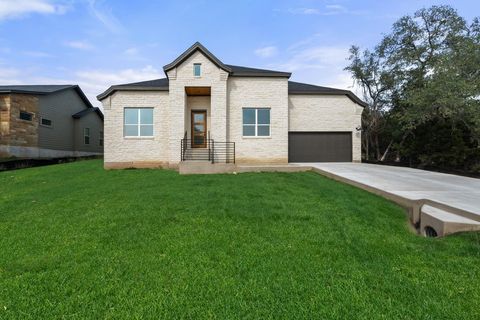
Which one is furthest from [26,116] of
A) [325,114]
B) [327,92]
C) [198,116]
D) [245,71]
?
[327,92]

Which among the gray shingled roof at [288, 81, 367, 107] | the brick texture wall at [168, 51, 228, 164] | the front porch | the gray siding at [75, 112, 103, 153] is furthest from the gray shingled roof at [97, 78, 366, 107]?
the gray siding at [75, 112, 103, 153]

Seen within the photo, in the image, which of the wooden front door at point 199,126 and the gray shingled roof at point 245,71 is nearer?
the gray shingled roof at point 245,71

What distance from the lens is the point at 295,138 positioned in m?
16.9

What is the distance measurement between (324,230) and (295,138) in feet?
40.6

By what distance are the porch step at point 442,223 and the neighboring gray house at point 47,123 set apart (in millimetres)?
23829

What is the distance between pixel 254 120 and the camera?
15578 millimetres

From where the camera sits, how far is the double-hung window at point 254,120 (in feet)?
51.1

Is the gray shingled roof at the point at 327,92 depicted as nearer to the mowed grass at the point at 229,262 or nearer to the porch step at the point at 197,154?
the porch step at the point at 197,154

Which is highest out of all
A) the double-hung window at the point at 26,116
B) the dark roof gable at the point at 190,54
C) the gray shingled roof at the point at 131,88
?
the dark roof gable at the point at 190,54

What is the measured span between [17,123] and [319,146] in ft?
69.0

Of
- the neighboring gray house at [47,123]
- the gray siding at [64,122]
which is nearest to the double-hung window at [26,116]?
the neighboring gray house at [47,123]

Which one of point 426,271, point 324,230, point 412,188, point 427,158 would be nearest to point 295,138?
point 427,158

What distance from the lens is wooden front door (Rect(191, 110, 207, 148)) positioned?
1633 cm

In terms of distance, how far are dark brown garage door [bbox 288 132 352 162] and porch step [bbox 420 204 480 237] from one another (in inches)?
443
